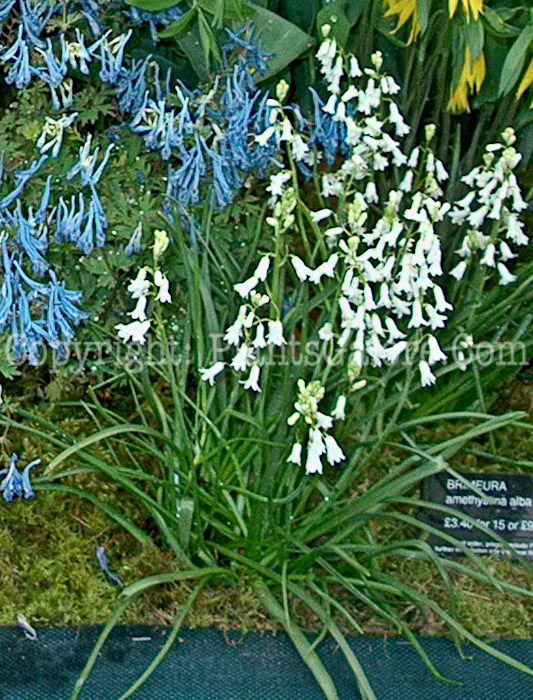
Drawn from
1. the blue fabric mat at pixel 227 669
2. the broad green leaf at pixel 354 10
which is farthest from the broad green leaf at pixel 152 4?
the blue fabric mat at pixel 227 669

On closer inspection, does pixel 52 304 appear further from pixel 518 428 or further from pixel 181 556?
pixel 518 428

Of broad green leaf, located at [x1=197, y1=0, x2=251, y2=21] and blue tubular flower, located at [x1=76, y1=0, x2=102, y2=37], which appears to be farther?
blue tubular flower, located at [x1=76, y1=0, x2=102, y2=37]

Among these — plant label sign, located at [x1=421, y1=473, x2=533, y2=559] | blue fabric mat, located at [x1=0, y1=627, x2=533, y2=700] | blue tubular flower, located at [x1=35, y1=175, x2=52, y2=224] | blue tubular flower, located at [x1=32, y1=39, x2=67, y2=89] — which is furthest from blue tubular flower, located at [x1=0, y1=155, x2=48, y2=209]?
plant label sign, located at [x1=421, y1=473, x2=533, y2=559]

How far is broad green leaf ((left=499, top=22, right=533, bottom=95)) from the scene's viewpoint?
1791 mm

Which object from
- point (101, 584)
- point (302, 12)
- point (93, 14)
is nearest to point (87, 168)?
point (93, 14)

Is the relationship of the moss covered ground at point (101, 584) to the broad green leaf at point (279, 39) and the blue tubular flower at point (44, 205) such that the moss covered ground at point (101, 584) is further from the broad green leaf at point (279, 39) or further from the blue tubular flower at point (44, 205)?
the broad green leaf at point (279, 39)

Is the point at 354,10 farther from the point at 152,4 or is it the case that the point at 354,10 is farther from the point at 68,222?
the point at 68,222

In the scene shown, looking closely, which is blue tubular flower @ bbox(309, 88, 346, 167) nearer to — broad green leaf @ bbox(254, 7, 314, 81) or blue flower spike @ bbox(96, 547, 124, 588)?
broad green leaf @ bbox(254, 7, 314, 81)

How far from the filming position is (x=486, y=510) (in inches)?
82.2

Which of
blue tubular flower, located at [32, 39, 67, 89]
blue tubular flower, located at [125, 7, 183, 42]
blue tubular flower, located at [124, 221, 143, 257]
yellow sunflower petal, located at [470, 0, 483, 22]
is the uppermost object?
yellow sunflower petal, located at [470, 0, 483, 22]

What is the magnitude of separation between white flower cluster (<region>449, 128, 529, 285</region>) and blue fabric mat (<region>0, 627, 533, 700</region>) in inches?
27.5

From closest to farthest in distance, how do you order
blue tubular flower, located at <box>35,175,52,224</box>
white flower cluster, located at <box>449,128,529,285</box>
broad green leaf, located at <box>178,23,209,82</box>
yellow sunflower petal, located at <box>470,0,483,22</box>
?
yellow sunflower petal, located at <box>470,0,483,22</box> < blue tubular flower, located at <box>35,175,52,224</box> < white flower cluster, located at <box>449,128,529,285</box> < broad green leaf, located at <box>178,23,209,82</box>

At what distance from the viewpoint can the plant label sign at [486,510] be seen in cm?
205

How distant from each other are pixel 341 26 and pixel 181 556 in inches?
38.3
